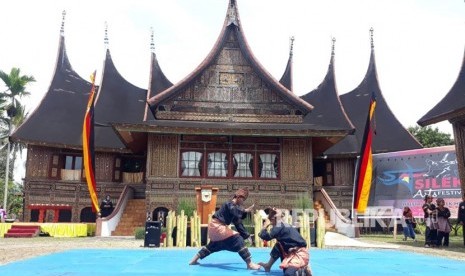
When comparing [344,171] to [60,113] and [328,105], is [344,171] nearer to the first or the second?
[328,105]

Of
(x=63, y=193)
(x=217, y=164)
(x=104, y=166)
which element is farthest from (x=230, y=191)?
(x=63, y=193)

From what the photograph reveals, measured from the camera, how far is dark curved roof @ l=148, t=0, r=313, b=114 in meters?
19.8

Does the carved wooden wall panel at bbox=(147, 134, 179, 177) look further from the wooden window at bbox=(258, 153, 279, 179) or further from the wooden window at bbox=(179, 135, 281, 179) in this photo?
the wooden window at bbox=(258, 153, 279, 179)

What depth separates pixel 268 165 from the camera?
64.4 ft

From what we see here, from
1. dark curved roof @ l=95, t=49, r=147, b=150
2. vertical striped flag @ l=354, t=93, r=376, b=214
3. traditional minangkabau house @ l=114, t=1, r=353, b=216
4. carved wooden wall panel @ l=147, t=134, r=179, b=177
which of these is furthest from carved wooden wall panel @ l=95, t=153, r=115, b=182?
vertical striped flag @ l=354, t=93, r=376, b=214

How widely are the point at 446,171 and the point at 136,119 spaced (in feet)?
55.7

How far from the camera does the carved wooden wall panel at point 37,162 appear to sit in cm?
2206

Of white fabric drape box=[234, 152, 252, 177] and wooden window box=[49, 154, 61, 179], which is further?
wooden window box=[49, 154, 61, 179]

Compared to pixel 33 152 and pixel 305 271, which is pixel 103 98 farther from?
pixel 305 271

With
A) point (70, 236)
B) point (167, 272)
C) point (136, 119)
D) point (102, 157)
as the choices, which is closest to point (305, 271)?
point (167, 272)

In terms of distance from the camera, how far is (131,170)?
2456 centimetres

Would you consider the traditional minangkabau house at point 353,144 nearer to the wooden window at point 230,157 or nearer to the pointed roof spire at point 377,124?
the pointed roof spire at point 377,124

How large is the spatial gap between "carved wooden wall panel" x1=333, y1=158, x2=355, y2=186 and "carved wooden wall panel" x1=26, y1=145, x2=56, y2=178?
51.0 ft

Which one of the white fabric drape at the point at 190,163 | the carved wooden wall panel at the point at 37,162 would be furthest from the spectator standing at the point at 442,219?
the carved wooden wall panel at the point at 37,162
